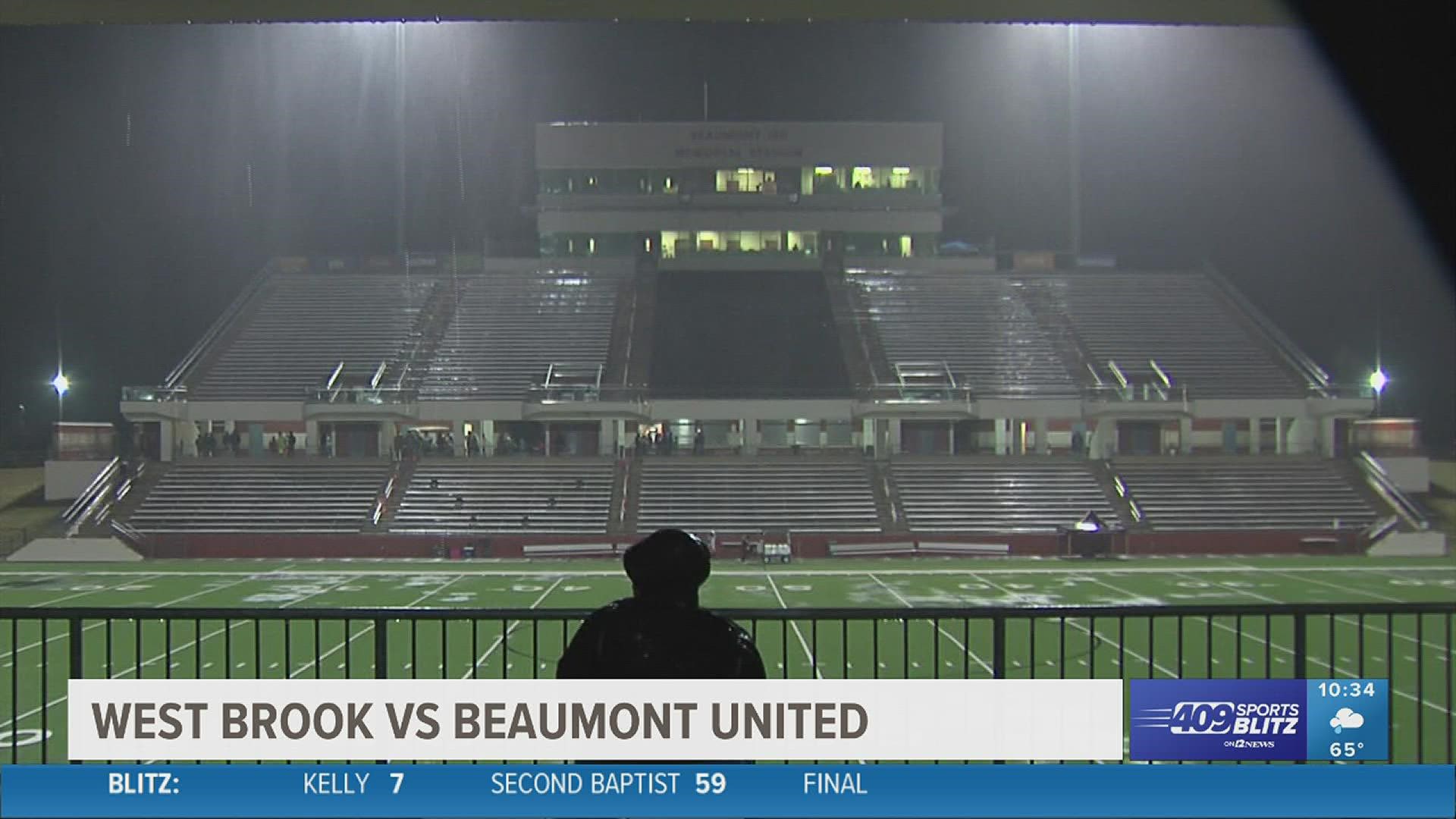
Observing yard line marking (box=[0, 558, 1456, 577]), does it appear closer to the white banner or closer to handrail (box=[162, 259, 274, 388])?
handrail (box=[162, 259, 274, 388])

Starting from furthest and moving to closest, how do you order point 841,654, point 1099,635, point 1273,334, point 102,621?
point 1273,334 → point 102,621 → point 1099,635 → point 841,654

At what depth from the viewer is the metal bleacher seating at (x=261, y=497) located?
3052 centimetres

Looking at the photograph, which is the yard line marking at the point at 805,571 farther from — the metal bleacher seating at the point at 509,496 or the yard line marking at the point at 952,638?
the metal bleacher seating at the point at 509,496

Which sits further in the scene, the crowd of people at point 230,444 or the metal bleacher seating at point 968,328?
the metal bleacher seating at point 968,328

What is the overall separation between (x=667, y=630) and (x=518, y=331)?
41.2 meters

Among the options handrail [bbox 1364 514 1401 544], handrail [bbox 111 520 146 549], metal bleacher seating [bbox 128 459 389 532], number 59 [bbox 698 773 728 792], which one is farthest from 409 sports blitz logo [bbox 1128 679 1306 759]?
handrail [bbox 111 520 146 549]

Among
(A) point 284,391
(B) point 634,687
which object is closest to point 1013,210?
(A) point 284,391

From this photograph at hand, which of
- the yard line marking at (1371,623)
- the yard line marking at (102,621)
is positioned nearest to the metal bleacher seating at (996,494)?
the yard line marking at (1371,623)

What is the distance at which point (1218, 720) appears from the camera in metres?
4.71

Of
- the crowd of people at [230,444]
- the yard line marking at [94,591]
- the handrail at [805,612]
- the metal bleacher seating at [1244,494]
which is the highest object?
the handrail at [805,612]

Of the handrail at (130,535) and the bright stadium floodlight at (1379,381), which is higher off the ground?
the bright stadium floodlight at (1379,381)

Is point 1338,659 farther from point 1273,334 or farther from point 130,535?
point 1273,334

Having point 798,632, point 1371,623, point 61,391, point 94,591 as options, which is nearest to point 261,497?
point 61,391

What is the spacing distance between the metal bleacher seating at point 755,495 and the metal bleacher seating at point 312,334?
13.0 metres
